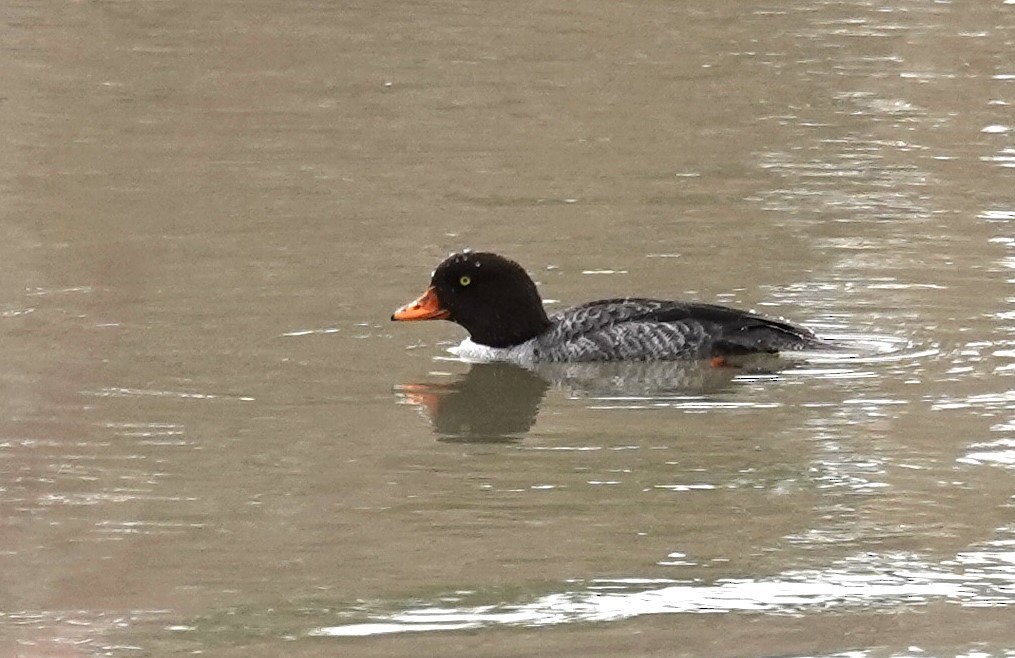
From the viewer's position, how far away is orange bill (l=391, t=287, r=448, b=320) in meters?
12.3

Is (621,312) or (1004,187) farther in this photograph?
(1004,187)

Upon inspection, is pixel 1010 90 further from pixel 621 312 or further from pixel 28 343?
pixel 28 343

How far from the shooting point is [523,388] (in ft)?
38.9

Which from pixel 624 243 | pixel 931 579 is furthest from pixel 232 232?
pixel 931 579

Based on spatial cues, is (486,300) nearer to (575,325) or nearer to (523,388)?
(575,325)

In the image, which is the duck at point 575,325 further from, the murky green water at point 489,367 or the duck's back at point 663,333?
the murky green water at point 489,367

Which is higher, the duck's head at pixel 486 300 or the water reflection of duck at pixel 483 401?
the duck's head at pixel 486 300

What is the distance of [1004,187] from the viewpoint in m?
16.0

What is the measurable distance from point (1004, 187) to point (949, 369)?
191 inches

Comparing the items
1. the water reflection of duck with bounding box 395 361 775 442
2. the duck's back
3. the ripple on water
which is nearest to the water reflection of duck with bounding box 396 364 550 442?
the water reflection of duck with bounding box 395 361 775 442

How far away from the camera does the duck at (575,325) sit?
1201cm

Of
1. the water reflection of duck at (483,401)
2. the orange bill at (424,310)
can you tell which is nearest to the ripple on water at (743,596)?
the water reflection of duck at (483,401)

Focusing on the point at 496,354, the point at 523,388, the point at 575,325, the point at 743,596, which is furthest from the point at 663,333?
the point at 743,596

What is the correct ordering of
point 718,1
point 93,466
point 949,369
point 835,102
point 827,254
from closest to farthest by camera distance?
point 93,466 → point 949,369 → point 827,254 → point 835,102 → point 718,1
